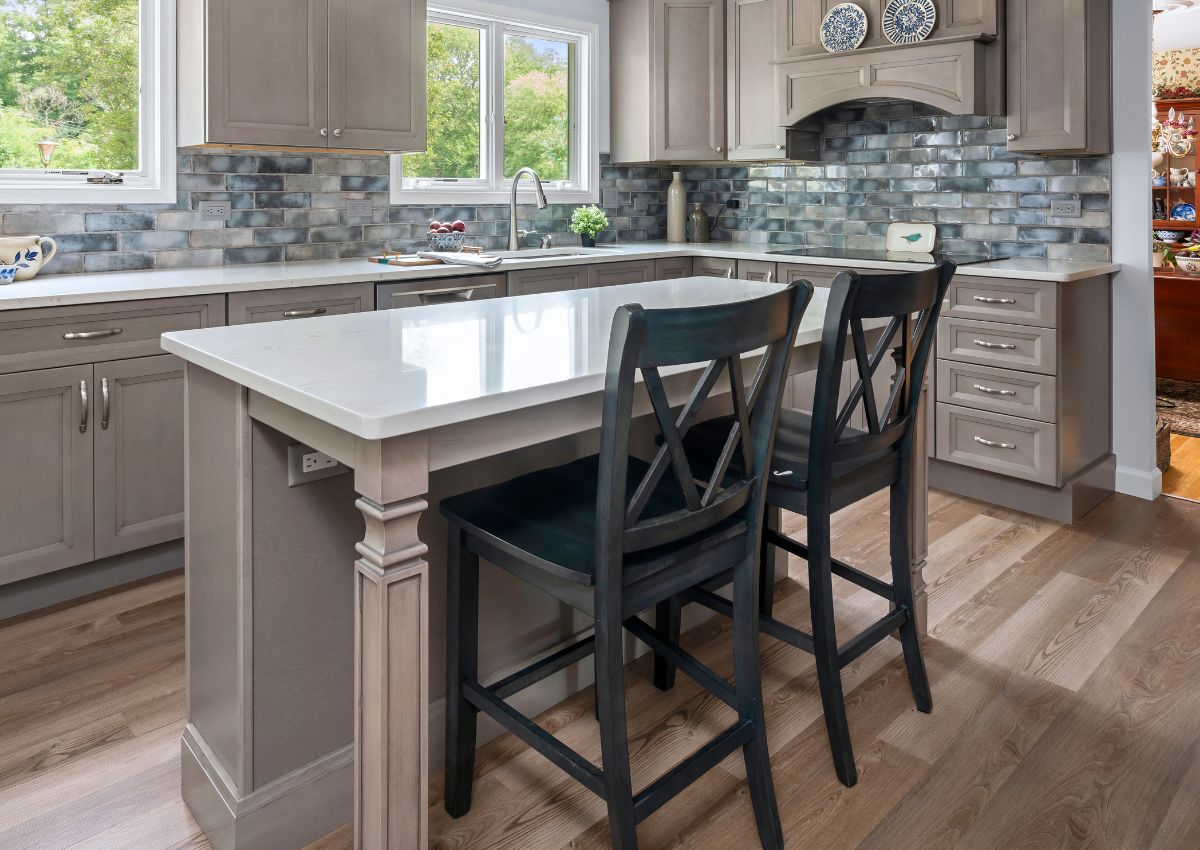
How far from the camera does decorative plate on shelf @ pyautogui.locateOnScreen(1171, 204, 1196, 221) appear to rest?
834 centimetres

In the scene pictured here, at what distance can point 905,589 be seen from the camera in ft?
7.16

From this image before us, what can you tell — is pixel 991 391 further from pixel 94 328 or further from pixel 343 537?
pixel 94 328

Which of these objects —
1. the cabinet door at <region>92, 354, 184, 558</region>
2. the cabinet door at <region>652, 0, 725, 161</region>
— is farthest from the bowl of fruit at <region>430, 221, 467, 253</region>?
the cabinet door at <region>92, 354, 184, 558</region>

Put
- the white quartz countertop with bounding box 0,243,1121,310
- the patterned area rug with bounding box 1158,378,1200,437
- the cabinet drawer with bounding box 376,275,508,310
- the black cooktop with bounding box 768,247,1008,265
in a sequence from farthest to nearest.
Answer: the patterned area rug with bounding box 1158,378,1200,437, the black cooktop with bounding box 768,247,1008,265, the cabinet drawer with bounding box 376,275,508,310, the white quartz countertop with bounding box 0,243,1121,310

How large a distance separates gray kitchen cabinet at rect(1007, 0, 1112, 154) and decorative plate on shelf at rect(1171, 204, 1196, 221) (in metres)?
5.78

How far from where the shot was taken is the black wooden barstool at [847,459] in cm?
185

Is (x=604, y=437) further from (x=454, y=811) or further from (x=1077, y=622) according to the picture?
(x=1077, y=622)

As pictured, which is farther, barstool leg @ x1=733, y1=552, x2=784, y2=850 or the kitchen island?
barstool leg @ x1=733, y1=552, x2=784, y2=850

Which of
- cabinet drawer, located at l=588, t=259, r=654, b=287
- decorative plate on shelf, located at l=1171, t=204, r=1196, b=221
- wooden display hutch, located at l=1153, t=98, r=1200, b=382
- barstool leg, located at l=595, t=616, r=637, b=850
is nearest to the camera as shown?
barstool leg, located at l=595, t=616, r=637, b=850

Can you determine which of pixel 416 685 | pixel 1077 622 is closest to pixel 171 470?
pixel 416 685

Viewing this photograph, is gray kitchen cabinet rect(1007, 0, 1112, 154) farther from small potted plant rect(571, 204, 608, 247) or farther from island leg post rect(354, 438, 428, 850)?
island leg post rect(354, 438, 428, 850)

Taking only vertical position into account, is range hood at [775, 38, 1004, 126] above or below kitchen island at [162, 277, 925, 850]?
above

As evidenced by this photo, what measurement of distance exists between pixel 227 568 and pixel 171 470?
146 cm

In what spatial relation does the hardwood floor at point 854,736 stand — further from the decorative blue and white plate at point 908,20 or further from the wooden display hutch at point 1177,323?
the wooden display hutch at point 1177,323
